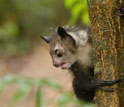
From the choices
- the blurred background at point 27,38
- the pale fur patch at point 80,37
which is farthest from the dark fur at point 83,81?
the blurred background at point 27,38

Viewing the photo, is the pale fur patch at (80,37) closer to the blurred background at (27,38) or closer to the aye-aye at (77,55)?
the aye-aye at (77,55)

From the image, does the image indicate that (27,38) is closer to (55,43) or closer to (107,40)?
(55,43)

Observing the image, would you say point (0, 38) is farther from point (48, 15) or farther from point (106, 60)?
point (106, 60)

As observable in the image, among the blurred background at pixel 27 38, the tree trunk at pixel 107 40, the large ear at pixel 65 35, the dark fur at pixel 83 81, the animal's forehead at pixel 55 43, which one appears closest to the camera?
the tree trunk at pixel 107 40

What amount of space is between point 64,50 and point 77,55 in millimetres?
185

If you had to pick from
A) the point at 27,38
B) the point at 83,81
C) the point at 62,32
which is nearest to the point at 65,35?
the point at 62,32

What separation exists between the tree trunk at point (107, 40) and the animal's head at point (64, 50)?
3.40 feet

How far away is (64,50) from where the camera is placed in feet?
13.6

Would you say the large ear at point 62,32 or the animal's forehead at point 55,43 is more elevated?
the large ear at point 62,32

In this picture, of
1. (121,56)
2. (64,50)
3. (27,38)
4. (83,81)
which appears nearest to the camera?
(121,56)

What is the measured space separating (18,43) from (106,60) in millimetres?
9625

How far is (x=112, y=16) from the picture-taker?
2.95 meters

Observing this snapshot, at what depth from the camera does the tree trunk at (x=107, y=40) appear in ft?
9.62

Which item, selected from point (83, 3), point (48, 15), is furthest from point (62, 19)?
point (83, 3)
